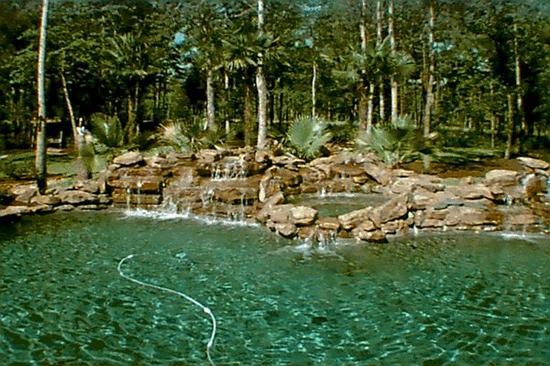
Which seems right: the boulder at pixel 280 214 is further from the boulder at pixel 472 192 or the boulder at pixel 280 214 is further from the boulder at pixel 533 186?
the boulder at pixel 533 186

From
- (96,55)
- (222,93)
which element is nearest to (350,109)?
(222,93)

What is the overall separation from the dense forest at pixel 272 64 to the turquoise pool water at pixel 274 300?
8.74 metres

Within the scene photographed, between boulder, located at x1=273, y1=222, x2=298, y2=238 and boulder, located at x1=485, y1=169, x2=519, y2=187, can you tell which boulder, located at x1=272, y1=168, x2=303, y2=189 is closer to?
boulder, located at x1=273, y1=222, x2=298, y2=238

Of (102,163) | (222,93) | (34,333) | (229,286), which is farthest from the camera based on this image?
(222,93)

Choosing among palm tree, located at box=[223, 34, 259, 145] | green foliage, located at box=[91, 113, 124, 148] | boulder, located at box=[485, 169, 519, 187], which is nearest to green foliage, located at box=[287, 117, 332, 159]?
palm tree, located at box=[223, 34, 259, 145]

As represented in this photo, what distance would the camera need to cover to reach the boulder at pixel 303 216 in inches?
425

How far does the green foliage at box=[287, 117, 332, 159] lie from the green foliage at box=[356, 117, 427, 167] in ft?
5.94

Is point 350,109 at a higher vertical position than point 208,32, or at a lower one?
lower

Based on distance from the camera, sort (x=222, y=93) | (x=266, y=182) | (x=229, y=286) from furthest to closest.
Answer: (x=222, y=93), (x=266, y=182), (x=229, y=286)

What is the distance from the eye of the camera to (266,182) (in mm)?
14375

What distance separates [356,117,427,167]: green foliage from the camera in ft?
58.2

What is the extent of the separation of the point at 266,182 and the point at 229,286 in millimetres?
6589

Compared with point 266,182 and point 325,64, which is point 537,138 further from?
point 266,182

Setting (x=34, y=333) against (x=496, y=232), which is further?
(x=496, y=232)
